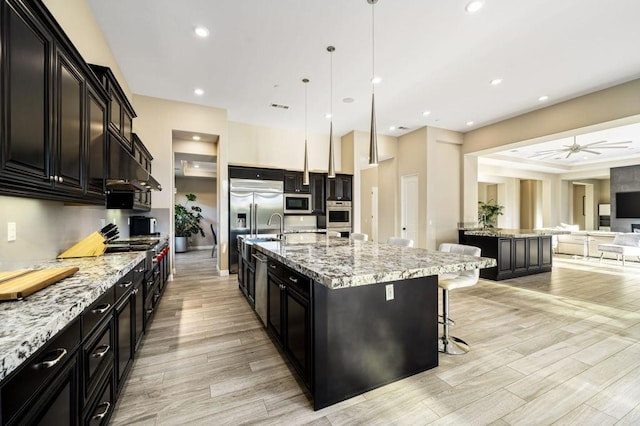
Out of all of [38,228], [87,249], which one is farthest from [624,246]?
[38,228]

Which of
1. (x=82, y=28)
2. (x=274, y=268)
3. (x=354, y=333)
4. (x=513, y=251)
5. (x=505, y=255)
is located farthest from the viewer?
(x=513, y=251)

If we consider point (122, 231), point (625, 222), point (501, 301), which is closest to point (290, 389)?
point (501, 301)

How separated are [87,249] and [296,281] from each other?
5.95ft

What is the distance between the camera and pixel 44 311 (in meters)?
0.98

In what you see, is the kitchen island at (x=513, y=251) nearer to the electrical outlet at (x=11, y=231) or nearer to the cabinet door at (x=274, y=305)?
the cabinet door at (x=274, y=305)

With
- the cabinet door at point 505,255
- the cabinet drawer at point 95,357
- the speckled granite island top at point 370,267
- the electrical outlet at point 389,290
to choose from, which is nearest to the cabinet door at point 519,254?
the cabinet door at point 505,255

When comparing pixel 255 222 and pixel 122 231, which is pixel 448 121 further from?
pixel 122 231

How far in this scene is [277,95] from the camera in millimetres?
4629

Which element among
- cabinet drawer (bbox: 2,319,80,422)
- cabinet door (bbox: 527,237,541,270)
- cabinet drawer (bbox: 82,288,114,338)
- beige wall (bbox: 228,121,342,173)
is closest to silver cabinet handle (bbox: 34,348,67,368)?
cabinet drawer (bbox: 2,319,80,422)

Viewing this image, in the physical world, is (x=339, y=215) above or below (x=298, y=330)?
above

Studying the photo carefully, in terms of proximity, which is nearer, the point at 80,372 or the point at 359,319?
the point at 80,372

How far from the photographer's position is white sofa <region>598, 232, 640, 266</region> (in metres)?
6.34

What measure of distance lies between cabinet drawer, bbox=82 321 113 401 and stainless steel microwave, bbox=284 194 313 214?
4.79 m

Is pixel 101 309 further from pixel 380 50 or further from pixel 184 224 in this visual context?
pixel 184 224
